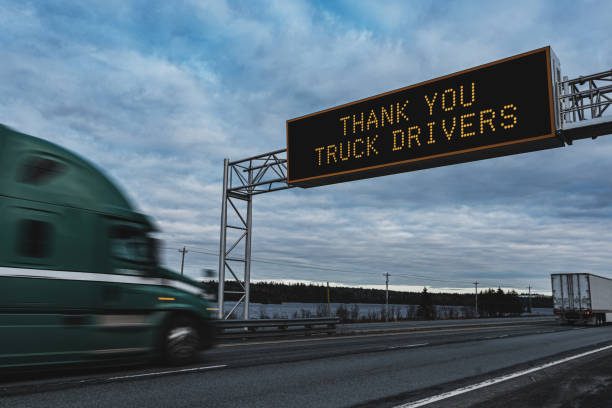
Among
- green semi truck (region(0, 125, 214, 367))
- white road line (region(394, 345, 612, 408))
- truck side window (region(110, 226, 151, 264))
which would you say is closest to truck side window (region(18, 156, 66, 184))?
green semi truck (region(0, 125, 214, 367))

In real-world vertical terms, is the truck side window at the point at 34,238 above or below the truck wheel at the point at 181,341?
above

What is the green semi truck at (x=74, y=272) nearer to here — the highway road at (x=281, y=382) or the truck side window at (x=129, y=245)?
the truck side window at (x=129, y=245)

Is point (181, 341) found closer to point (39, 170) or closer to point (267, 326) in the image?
point (39, 170)

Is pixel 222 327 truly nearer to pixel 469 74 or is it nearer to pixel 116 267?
pixel 116 267

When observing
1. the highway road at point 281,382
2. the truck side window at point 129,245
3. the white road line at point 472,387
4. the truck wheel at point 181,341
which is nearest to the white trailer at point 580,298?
the highway road at point 281,382

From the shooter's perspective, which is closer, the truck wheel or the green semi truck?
the green semi truck

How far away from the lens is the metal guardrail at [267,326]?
608 inches

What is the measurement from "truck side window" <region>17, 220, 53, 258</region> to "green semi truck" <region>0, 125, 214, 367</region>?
0.01 meters

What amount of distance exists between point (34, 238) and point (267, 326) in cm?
1051

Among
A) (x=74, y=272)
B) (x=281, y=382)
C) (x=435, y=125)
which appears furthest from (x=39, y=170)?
(x=435, y=125)

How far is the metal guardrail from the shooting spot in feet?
50.7

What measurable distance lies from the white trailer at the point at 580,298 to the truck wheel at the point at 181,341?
104 ft

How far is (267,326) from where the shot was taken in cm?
1680

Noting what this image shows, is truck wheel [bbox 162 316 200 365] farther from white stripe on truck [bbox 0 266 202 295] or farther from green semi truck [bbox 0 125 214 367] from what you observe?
white stripe on truck [bbox 0 266 202 295]
